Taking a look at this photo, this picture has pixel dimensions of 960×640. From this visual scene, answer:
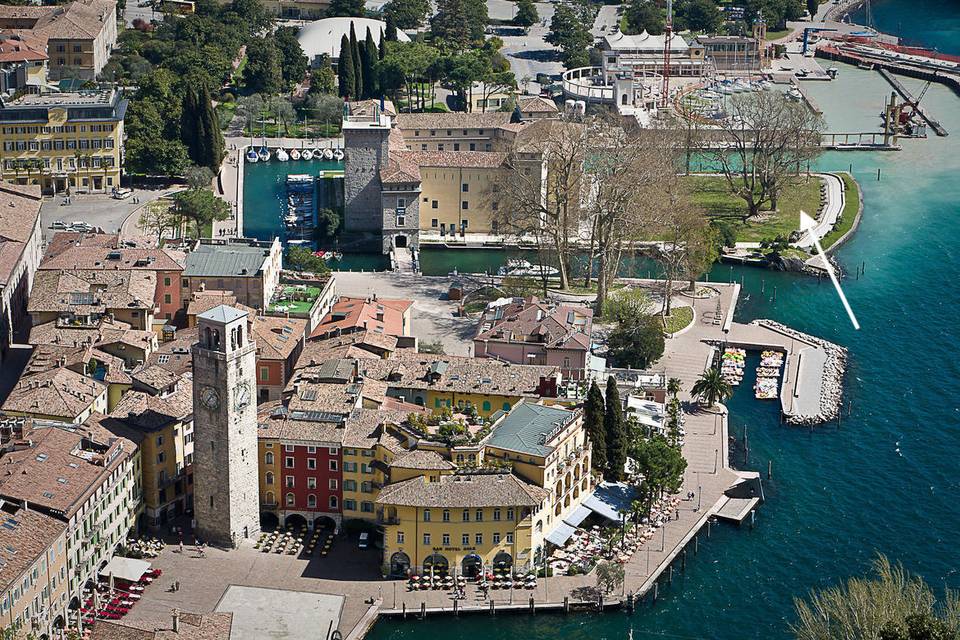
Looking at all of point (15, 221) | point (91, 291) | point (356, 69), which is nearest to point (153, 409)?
point (91, 291)

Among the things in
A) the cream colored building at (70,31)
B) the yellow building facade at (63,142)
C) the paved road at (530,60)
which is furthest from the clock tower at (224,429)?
the paved road at (530,60)

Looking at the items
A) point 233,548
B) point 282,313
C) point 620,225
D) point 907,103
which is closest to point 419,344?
point 282,313

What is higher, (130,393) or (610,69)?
(610,69)

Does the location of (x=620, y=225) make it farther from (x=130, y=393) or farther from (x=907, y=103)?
(x=907, y=103)

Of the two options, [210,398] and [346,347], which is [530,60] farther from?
[210,398]

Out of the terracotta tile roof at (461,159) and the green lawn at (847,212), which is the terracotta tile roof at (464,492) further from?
the green lawn at (847,212)
